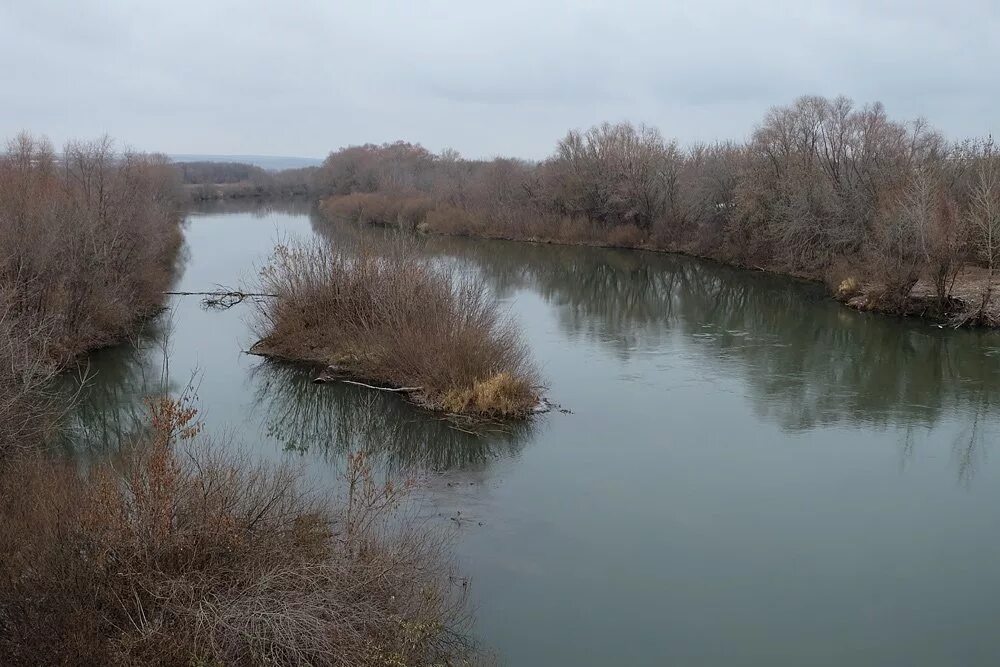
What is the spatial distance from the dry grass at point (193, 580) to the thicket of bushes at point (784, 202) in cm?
1753

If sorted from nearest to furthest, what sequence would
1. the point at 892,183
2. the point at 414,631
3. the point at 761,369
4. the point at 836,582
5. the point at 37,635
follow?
the point at 37,635 < the point at 414,631 < the point at 836,582 < the point at 761,369 < the point at 892,183

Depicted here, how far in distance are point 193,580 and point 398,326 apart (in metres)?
10.5

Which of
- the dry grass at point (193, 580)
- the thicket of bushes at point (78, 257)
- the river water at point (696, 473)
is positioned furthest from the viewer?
the thicket of bushes at point (78, 257)

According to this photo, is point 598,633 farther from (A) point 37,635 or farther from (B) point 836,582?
(A) point 37,635

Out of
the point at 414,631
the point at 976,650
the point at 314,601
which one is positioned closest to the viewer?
the point at 314,601

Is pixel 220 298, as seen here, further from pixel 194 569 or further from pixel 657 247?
pixel 657 247

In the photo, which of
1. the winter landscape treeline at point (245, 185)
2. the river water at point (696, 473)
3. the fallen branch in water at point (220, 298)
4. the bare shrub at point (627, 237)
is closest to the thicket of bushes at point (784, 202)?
the bare shrub at point (627, 237)

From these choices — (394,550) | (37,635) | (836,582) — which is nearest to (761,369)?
(836,582)

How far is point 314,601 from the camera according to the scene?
6383 millimetres

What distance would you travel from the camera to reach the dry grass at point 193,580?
5902mm

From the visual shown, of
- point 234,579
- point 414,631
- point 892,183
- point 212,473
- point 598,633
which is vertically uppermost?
point 892,183

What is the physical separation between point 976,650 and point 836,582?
1.53 meters

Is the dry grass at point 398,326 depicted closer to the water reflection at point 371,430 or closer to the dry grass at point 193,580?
the water reflection at point 371,430

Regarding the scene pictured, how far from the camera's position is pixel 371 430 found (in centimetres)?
1438
